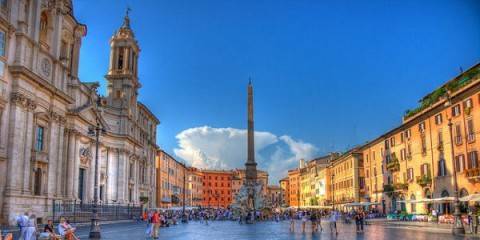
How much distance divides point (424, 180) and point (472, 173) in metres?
9.49

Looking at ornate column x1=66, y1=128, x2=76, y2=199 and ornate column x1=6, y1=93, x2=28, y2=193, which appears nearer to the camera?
ornate column x1=6, y1=93, x2=28, y2=193

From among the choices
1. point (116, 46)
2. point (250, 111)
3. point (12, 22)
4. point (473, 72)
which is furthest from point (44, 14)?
point (473, 72)

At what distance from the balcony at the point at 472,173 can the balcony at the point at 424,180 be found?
25.2 ft

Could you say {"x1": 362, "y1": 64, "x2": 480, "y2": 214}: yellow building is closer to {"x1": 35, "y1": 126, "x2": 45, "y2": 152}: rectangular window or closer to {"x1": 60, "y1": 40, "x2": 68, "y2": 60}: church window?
{"x1": 35, "y1": 126, "x2": 45, "y2": 152}: rectangular window

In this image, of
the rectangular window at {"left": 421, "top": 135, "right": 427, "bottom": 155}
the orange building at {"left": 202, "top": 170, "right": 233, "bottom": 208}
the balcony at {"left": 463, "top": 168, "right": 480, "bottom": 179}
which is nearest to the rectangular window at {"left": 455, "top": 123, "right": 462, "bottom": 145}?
the balcony at {"left": 463, "top": 168, "right": 480, "bottom": 179}

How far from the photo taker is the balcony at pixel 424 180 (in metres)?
42.9

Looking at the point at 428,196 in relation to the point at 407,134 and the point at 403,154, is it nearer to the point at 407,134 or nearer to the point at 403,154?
the point at 403,154

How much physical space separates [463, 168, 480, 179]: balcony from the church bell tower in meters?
38.6

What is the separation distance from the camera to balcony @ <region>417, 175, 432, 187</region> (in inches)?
1689

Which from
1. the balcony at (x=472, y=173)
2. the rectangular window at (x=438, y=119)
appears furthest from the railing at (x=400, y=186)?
the balcony at (x=472, y=173)

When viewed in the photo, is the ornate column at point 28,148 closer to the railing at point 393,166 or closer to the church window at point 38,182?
the church window at point 38,182

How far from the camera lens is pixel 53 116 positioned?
37.1 meters

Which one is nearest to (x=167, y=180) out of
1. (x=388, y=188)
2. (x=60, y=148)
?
(x=388, y=188)

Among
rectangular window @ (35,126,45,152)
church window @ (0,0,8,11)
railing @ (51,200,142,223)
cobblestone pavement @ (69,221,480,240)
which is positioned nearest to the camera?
cobblestone pavement @ (69,221,480,240)
